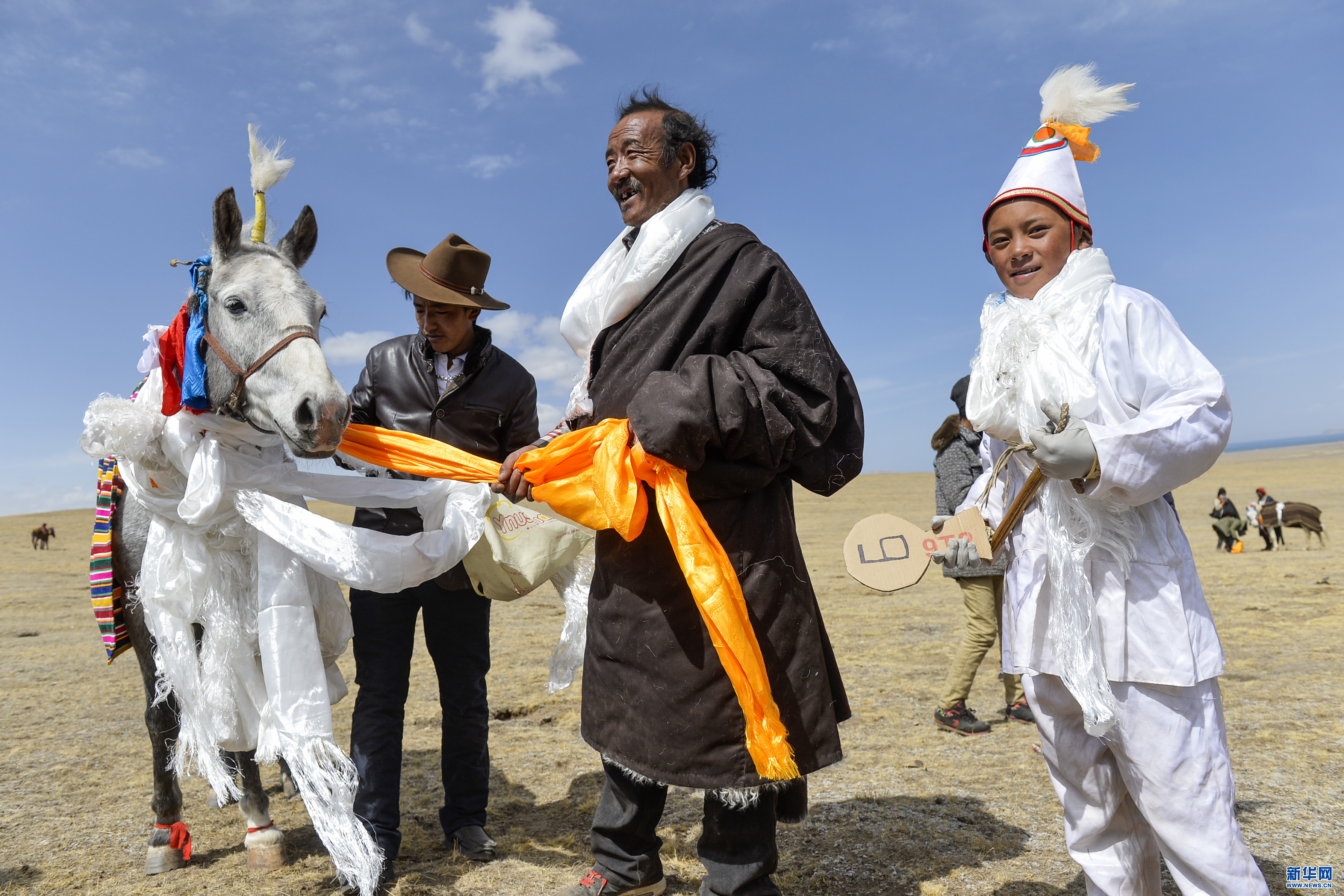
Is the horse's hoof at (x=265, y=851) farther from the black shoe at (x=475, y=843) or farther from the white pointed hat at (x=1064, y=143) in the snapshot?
the white pointed hat at (x=1064, y=143)

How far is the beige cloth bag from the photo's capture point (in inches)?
121

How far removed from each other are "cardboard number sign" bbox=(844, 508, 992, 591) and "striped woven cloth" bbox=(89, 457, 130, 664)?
118 inches

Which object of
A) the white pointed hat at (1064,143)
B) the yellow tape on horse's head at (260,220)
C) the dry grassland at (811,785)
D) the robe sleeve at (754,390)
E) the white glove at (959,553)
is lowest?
the dry grassland at (811,785)

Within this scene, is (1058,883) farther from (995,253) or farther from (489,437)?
(489,437)

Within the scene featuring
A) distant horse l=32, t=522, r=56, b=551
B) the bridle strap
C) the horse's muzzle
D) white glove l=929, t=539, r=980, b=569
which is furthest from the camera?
distant horse l=32, t=522, r=56, b=551

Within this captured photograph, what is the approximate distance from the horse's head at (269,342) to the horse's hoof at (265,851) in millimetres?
1793

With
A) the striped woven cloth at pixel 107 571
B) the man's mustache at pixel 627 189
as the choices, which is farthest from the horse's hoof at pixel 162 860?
the man's mustache at pixel 627 189

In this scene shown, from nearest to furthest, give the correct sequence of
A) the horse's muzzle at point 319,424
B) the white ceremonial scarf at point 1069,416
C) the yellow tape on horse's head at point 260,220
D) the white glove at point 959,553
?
1. the white ceremonial scarf at point 1069,416
2. the white glove at point 959,553
3. the horse's muzzle at point 319,424
4. the yellow tape on horse's head at point 260,220

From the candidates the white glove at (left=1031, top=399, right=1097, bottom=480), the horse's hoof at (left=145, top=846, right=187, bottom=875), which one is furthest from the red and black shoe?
the horse's hoof at (left=145, top=846, right=187, bottom=875)

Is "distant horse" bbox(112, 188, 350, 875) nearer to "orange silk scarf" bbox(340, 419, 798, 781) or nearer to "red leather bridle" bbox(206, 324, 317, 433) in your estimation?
"red leather bridle" bbox(206, 324, 317, 433)

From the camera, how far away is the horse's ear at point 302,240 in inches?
122

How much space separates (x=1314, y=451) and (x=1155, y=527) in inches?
6384

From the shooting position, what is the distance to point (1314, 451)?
12594 cm

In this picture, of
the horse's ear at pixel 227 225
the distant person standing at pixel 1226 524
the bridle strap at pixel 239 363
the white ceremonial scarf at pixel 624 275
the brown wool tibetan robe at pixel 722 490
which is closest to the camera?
the brown wool tibetan robe at pixel 722 490
